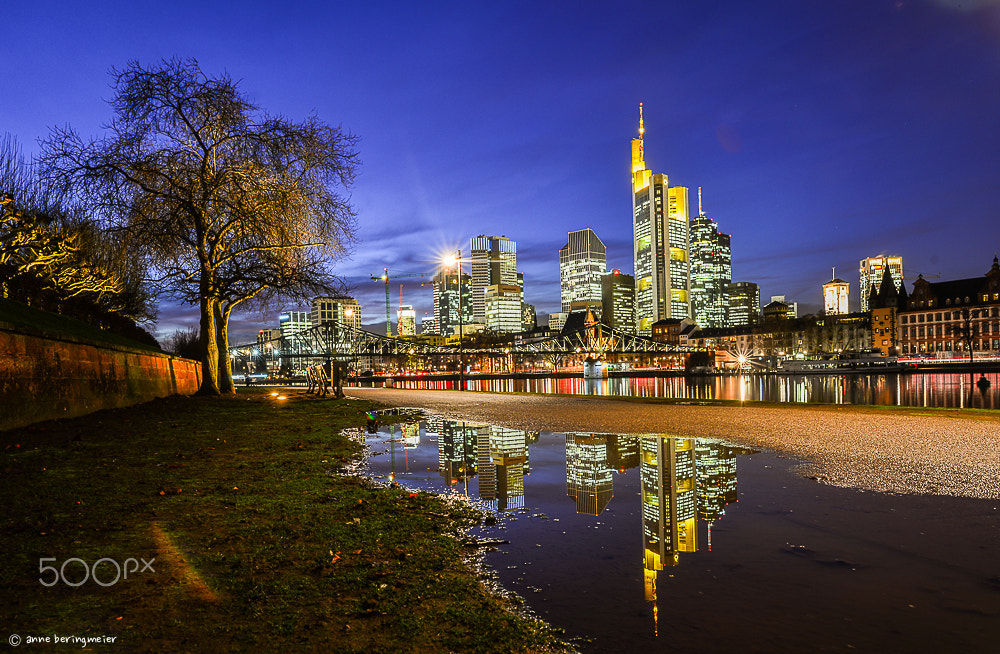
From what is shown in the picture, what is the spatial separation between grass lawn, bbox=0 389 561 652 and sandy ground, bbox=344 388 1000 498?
5781 mm

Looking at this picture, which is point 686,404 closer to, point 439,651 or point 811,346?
point 439,651

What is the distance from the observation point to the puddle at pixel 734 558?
3.36 meters

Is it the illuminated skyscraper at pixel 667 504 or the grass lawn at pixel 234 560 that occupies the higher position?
the grass lawn at pixel 234 560

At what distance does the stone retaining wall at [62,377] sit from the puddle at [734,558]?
6090mm

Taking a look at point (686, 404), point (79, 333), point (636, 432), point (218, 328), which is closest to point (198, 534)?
point (636, 432)

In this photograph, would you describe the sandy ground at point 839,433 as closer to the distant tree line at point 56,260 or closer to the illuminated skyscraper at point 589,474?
the illuminated skyscraper at point 589,474

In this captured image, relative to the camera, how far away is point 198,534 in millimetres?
4566

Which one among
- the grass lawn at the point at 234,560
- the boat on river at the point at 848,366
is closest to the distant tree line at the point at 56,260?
the grass lawn at the point at 234,560

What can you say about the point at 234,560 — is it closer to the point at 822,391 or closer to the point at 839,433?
the point at 839,433

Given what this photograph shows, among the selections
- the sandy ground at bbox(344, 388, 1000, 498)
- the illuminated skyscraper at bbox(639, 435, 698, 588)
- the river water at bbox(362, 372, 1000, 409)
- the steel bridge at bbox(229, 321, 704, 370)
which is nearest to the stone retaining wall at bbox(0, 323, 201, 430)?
the sandy ground at bbox(344, 388, 1000, 498)

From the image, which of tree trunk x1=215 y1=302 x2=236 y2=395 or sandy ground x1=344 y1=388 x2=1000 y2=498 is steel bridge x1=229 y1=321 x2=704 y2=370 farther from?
sandy ground x1=344 y1=388 x2=1000 y2=498

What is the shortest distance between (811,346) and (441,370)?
11218 centimetres

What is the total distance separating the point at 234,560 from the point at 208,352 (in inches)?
779

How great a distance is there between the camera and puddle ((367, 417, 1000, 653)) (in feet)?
11.0
